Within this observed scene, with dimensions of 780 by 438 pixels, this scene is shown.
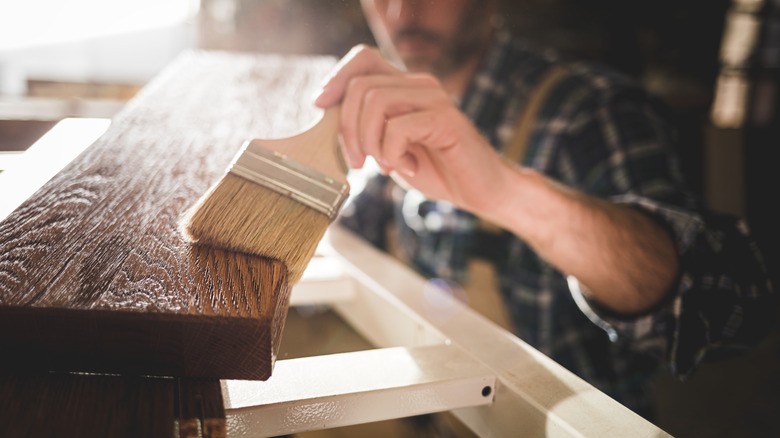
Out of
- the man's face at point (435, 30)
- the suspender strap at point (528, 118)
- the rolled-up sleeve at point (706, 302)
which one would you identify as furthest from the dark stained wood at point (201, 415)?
the man's face at point (435, 30)

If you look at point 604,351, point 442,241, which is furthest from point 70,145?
point 604,351

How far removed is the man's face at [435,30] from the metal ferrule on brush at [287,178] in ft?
3.28

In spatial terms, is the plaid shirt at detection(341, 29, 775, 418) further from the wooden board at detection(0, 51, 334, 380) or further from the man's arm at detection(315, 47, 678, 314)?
the wooden board at detection(0, 51, 334, 380)

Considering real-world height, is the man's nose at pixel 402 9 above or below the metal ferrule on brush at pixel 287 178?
above

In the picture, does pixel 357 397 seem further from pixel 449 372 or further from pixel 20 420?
pixel 20 420

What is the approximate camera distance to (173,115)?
2.44 feet

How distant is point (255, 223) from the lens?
446 millimetres

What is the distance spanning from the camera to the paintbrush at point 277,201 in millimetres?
429

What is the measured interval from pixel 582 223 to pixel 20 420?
728 mm

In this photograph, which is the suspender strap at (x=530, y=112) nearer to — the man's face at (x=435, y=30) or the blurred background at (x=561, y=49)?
the man's face at (x=435, y=30)

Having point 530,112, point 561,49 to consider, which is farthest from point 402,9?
point 561,49

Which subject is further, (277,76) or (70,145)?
(277,76)

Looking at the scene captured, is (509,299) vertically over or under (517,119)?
under

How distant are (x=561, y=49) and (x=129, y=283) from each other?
178 inches
